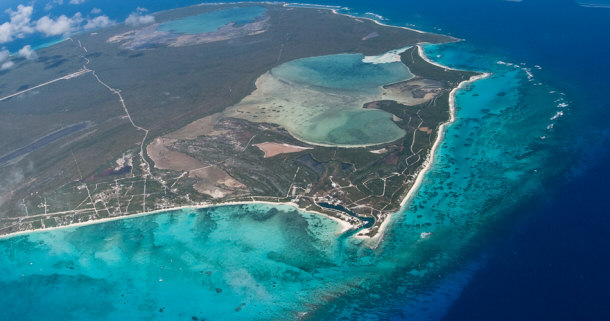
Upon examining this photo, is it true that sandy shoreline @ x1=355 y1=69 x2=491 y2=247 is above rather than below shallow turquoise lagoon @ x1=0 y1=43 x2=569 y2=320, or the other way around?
above

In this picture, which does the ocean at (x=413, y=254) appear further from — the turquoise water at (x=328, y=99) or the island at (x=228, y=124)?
the turquoise water at (x=328, y=99)

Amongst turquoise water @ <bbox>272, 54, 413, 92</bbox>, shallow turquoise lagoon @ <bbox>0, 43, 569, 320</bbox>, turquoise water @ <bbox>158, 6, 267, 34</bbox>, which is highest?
turquoise water @ <bbox>158, 6, 267, 34</bbox>

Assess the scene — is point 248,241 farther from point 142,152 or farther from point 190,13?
point 190,13

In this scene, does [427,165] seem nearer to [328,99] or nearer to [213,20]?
[328,99]

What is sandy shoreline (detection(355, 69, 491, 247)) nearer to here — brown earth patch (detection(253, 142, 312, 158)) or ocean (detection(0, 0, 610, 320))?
ocean (detection(0, 0, 610, 320))

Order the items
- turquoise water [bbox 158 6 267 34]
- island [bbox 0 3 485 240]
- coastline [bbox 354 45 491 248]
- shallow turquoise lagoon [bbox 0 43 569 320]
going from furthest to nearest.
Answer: turquoise water [bbox 158 6 267 34], island [bbox 0 3 485 240], coastline [bbox 354 45 491 248], shallow turquoise lagoon [bbox 0 43 569 320]

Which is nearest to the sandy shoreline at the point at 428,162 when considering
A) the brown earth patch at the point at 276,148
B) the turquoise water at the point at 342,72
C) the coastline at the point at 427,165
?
the coastline at the point at 427,165

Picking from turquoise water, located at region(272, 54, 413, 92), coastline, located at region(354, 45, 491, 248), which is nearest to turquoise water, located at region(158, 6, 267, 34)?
turquoise water, located at region(272, 54, 413, 92)
